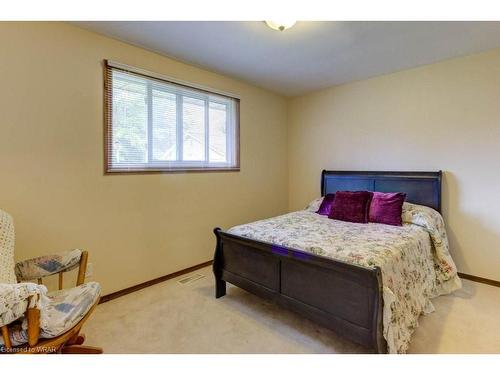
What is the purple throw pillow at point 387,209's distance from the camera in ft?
8.69

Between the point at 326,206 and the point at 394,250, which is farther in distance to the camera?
the point at 326,206

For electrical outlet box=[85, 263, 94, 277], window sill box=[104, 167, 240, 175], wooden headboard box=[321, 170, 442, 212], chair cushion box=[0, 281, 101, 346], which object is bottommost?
electrical outlet box=[85, 263, 94, 277]

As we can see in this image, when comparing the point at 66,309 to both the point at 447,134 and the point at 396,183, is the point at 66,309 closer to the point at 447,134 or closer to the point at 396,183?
the point at 396,183

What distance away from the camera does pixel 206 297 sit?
2.45 meters

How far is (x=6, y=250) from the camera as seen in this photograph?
1556 mm

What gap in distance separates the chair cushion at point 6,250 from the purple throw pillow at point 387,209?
2990mm

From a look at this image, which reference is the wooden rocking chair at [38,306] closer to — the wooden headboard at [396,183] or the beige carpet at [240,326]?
the beige carpet at [240,326]

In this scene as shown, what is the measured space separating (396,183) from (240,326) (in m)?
2.46

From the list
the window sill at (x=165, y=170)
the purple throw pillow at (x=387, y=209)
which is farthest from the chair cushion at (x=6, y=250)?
the purple throw pillow at (x=387, y=209)

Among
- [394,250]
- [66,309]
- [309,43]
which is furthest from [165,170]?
[394,250]

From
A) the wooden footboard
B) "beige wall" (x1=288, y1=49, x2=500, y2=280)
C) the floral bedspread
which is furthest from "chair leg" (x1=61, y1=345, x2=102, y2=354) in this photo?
"beige wall" (x1=288, y1=49, x2=500, y2=280)

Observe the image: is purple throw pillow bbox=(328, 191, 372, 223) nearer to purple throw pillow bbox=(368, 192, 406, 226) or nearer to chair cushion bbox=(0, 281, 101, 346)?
purple throw pillow bbox=(368, 192, 406, 226)

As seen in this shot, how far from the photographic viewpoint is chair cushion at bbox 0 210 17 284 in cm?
148

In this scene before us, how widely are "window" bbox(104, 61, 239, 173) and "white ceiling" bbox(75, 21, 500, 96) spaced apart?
1.14 feet
